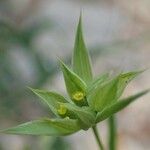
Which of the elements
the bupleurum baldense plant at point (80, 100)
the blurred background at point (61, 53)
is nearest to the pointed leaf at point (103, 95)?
the bupleurum baldense plant at point (80, 100)

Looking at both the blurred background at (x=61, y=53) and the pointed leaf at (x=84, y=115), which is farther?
the blurred background at (x=61, y=53)

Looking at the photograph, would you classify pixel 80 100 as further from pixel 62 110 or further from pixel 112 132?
pixel 112 132

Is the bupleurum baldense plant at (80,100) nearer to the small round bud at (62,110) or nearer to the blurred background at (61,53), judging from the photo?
the small round bud at (62,110)

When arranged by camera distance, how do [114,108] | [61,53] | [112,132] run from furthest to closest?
[61,53] < [112,132] < [114,108]

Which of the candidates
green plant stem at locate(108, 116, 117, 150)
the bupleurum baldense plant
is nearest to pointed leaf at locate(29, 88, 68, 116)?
the bupleurum baldense plant

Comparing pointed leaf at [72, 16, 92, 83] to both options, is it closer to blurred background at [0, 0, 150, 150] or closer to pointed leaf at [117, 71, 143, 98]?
pointed leaf at [117, 71, 143, 98]

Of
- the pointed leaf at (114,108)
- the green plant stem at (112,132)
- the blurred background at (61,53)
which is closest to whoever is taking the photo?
the pointed leaf at (114,108)

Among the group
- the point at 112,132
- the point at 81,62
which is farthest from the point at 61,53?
the point at 81,62
